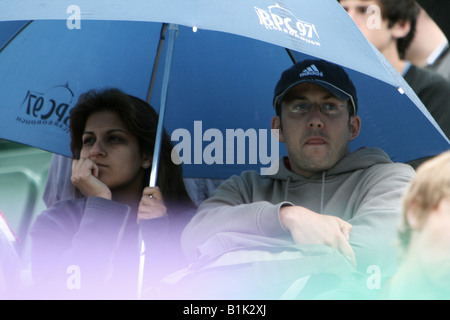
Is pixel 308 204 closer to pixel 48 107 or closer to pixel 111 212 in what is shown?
pixel 111 212

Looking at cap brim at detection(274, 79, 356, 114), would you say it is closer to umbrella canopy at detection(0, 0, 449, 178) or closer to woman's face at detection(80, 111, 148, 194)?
umbrella canopy at detection(0, 0, 449, 178)

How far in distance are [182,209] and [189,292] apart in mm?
847

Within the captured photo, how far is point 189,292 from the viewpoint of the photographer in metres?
2.43

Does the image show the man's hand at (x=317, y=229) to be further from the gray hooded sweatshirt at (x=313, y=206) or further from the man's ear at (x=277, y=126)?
the man's ear at (x=277, y=126)

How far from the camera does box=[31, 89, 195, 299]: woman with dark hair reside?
9.20 ft

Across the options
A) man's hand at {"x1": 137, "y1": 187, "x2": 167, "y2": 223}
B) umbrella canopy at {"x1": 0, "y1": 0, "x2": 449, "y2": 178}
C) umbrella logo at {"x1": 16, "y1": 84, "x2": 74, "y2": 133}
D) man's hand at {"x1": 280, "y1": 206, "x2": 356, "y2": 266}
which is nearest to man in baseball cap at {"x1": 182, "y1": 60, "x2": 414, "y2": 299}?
man's hand at {"x1": 280, "y1": 206, "x2": 356, "y2": 266}

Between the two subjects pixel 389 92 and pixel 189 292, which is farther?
pixel 389 92

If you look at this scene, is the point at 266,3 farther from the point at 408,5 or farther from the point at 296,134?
the point at 408,5

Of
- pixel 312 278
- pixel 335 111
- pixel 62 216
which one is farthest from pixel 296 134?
pixel 62 216

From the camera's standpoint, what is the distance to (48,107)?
3.38 meters

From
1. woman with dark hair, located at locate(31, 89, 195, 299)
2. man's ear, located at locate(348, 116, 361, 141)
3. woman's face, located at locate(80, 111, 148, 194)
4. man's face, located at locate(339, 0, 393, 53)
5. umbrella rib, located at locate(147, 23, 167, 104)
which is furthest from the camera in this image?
man's face, located at locate(339, 0, 393, 53)

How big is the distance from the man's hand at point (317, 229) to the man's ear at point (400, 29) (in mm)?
1301

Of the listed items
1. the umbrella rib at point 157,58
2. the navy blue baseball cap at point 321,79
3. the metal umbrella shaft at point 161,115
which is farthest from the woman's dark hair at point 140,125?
the navy blue baseball cap at point 321,79

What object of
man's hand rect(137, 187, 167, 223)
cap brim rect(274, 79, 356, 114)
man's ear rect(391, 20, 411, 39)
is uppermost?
man's ear rect(391, 20, 411, 39)
